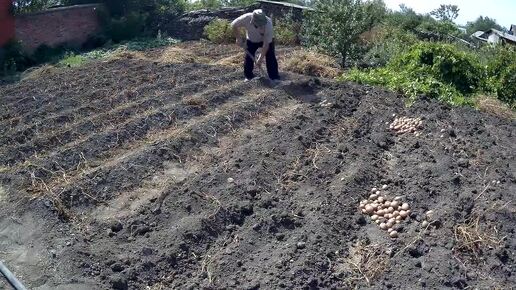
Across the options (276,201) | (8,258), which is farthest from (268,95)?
(8,258)

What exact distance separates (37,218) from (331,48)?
314 inches

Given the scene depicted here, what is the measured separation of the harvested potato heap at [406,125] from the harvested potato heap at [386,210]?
208cm

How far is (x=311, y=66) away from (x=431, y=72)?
7.01 feet

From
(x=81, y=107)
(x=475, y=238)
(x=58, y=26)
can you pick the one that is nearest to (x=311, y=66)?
(x=81, y=107)

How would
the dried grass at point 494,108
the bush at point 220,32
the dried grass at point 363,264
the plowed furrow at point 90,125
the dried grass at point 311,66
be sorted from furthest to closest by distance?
the bush at point 220,32 < the dried grass at point 311,66 < the dried grass at point 494,108 < the plowed furrow at point 90,125 < the dried grass at point 363,264

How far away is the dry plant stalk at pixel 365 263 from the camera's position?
15.5 feet

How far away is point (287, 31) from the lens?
47.0 feet

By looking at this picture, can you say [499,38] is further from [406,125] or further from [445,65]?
[406,125]

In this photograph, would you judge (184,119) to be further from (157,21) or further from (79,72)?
(157,21)

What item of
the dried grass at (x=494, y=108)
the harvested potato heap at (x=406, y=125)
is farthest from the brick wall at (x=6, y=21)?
the dried grass at (x=494, y=108)

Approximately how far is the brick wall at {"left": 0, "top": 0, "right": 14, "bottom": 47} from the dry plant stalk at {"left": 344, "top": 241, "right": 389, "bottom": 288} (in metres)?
11.0

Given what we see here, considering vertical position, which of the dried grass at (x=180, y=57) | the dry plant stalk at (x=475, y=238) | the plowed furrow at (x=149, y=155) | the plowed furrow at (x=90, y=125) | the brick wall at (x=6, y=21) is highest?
the brick wall at (x=6, y=21)

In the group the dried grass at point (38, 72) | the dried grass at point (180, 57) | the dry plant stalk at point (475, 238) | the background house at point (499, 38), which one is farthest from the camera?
the background house at point (499, 38)

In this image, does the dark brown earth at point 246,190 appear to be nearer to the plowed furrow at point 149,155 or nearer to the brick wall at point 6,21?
the plowed furrow at point 149,155
